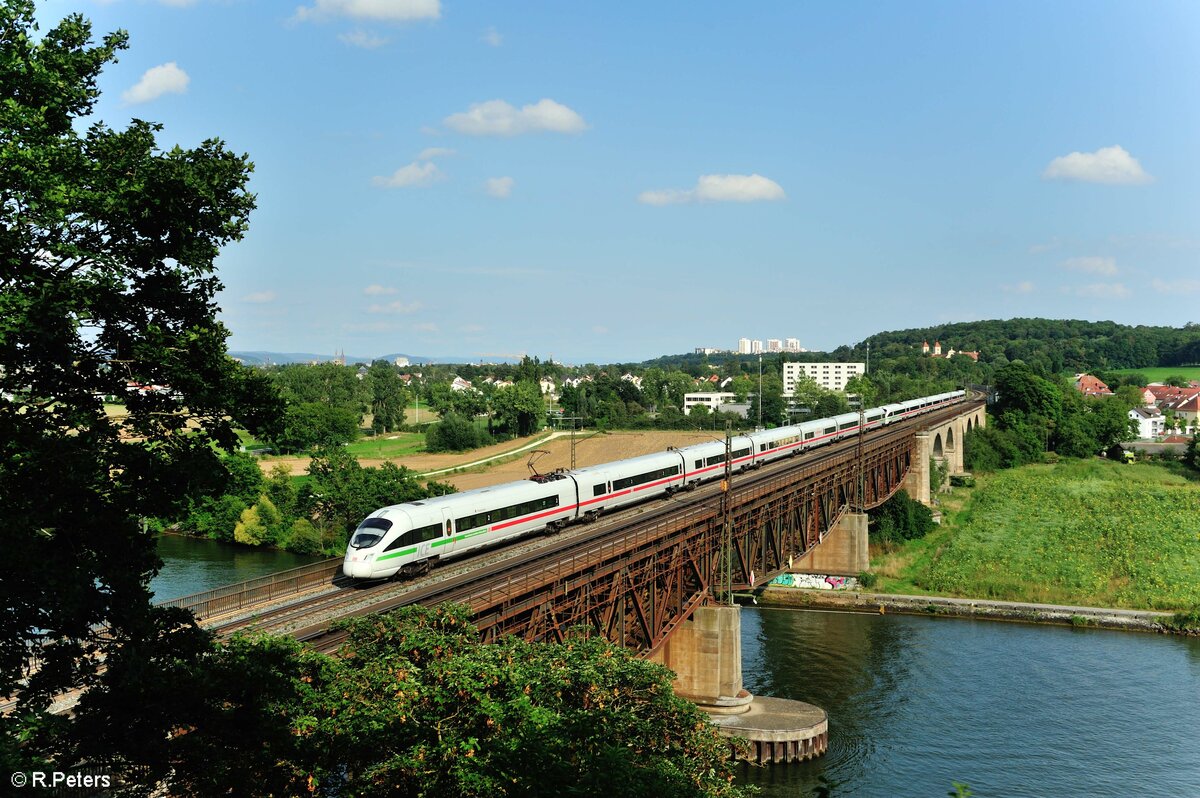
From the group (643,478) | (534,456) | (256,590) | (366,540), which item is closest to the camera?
(256,590)

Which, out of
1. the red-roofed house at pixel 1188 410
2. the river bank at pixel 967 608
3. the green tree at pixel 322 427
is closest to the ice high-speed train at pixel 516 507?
the river bank at pixel 967 608

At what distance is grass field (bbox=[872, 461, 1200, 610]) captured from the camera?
68.9 m

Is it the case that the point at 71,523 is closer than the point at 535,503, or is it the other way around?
the point at 71,523

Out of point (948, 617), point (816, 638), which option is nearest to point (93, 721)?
point (816, 638)

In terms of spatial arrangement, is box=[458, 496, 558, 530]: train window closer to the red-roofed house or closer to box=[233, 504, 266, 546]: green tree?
box=[233, 504, 266, 546]: green tree

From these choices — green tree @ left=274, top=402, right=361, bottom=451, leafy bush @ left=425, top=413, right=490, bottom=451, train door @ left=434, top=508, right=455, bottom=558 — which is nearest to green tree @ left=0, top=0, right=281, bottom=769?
train door @ left=434, top=508, right=455, bottom=558

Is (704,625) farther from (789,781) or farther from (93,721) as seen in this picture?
(93,721)

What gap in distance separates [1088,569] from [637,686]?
208 feet

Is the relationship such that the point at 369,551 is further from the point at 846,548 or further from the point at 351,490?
the point at 351,490

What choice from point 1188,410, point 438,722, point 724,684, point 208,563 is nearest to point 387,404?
point 208,563

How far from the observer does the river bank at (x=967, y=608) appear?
2474 inches

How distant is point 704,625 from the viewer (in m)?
43.7

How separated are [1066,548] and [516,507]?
192 ft

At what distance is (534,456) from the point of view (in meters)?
127
